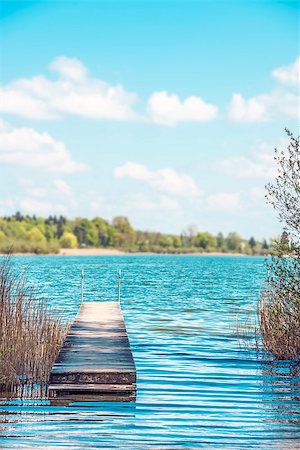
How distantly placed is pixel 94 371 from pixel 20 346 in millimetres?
1415

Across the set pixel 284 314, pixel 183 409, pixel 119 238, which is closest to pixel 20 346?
pixel 183 409

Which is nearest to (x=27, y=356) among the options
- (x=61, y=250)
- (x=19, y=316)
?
(x=19, y=316)

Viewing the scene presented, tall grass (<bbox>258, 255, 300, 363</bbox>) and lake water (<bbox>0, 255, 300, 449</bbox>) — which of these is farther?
tall grass (<bbox>258, 255, 300, 363</bbox>)

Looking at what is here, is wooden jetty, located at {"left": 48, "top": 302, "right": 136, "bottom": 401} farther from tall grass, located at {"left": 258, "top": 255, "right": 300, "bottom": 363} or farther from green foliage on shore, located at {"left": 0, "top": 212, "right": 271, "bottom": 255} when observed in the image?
green foliage on shore, located at {"left": 0, "top": 212, "right": 271, "bottom": 255}

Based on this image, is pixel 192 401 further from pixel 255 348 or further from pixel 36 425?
pixel 255 348

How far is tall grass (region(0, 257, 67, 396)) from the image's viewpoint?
11.7 metres

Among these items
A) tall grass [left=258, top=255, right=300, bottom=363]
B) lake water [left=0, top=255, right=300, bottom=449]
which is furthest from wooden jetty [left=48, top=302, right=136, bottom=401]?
tall grass [left=258, top=255, right=300, bottom=363]

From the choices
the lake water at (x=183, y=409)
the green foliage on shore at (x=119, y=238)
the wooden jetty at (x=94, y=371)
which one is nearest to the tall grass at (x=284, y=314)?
the lake water at (x=183, y=409)

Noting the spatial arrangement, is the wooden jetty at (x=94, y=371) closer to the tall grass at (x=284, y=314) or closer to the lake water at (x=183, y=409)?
the lake water at (x=183, y=409)

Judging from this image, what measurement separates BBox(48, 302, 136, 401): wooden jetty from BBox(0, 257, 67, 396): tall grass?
313mm

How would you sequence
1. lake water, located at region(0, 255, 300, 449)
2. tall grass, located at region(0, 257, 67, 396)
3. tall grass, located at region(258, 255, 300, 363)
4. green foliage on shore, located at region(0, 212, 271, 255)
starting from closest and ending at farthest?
lake water, located at region(0, 255, 300, 449) < tall grass, located at region(0, 257, 67, 396) < tall grass, located at region(258, 255, 300, 363) < green foliage on shore, located at region(0, 212, 271, 255)

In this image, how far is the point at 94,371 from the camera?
38.1 ft

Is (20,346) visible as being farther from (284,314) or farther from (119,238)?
(119,238)

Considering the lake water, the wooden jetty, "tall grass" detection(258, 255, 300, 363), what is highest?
"tall grass" detection(258, 255, 300, 363)
